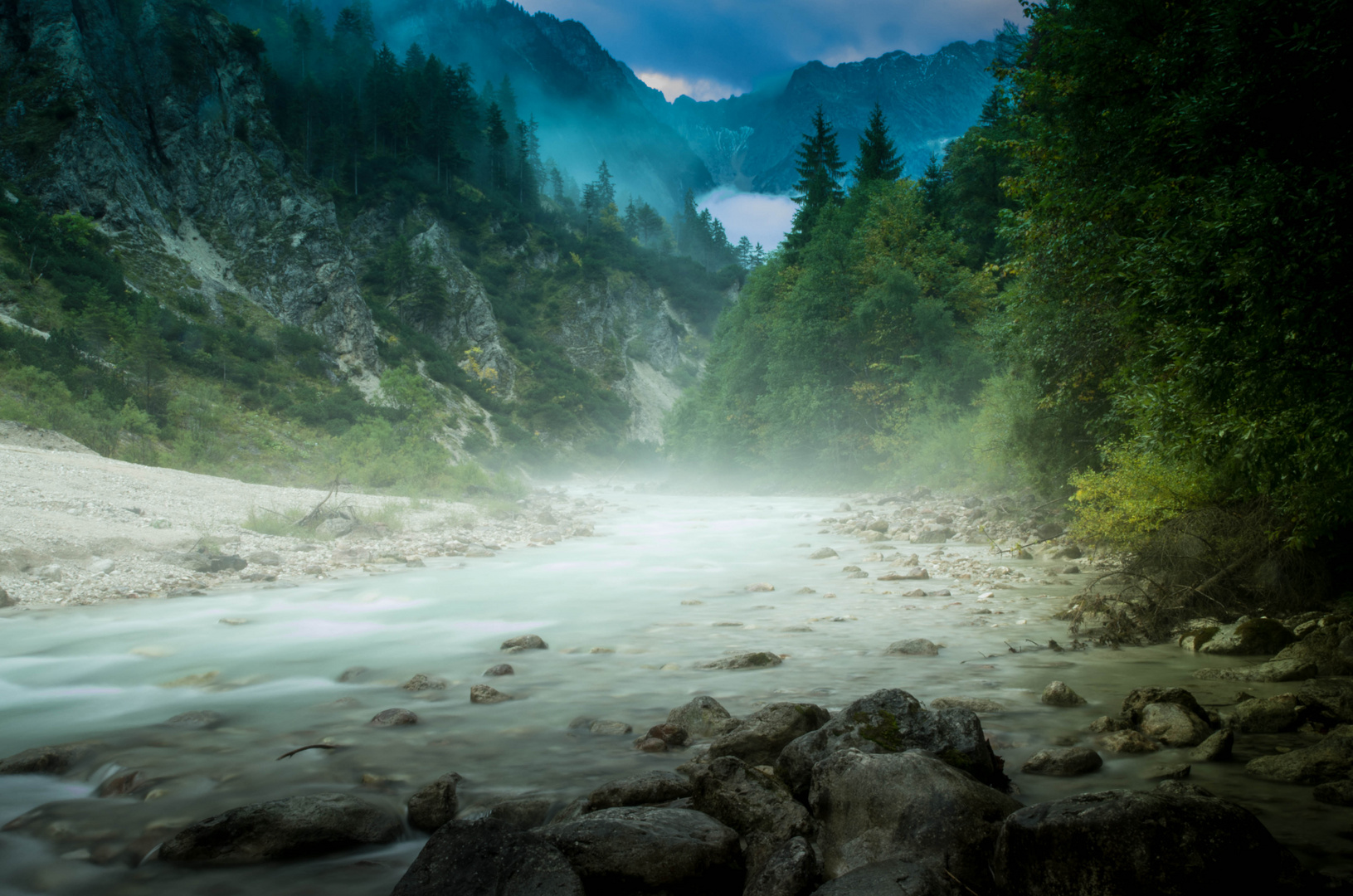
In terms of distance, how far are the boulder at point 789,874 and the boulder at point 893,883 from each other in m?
0.13

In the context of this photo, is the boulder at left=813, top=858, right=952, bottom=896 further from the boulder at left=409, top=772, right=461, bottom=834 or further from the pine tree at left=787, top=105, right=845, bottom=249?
the pine tree at left=787, top=105, right=845, bottom=249

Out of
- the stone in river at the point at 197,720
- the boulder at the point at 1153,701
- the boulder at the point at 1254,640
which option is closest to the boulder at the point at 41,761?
the stone in river at the point at 197,720

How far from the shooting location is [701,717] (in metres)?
5.02

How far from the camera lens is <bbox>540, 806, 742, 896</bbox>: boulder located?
2838 mm

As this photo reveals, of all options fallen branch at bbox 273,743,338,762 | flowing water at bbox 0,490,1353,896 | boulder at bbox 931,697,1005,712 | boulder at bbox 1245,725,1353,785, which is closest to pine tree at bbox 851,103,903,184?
flowing water at bbox 0,490,1353,896

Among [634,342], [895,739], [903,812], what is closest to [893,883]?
[903,812]

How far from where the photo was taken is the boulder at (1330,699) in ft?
15.0

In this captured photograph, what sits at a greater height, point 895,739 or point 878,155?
point 878,155

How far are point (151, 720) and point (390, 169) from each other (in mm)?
68841

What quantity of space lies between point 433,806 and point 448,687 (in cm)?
275

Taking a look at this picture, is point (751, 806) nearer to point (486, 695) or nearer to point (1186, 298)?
point (486, 695)

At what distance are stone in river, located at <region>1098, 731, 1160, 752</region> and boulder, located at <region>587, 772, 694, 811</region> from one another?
8.97 ft

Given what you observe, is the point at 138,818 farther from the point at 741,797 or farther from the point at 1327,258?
the point at 1327,258

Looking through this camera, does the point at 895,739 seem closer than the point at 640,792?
No
